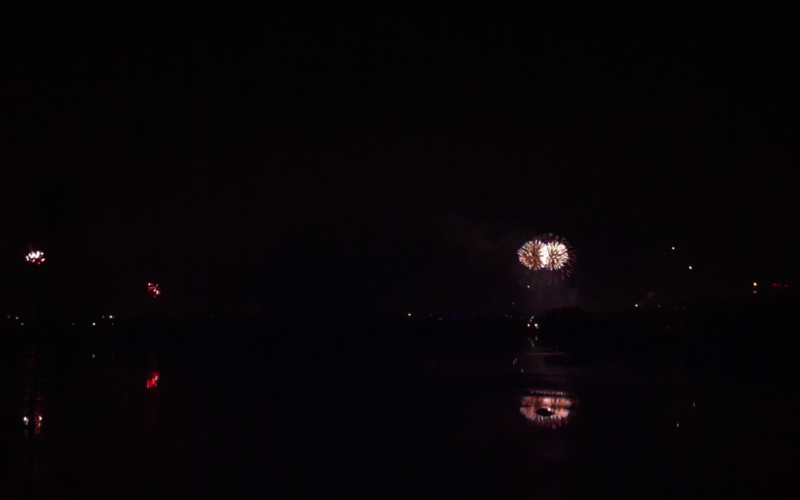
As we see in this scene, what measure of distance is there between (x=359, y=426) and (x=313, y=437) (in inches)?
46.1

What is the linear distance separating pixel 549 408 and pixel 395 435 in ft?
14.2

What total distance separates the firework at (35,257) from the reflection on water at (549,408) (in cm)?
4266

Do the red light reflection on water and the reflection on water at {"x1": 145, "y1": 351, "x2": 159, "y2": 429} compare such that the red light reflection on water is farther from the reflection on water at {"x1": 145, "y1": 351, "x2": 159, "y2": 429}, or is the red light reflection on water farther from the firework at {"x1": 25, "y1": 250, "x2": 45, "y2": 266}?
the firework at {"x1": 25, "y1": 250, "x2": 45, "y2": 266}

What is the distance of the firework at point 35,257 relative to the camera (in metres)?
48.6

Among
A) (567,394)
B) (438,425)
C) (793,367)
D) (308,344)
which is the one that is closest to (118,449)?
(438,425)

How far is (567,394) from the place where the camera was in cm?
1686

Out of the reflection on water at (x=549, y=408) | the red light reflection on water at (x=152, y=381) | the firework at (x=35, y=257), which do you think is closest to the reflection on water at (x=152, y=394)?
the red light reflection on water at (x=152, y=381)

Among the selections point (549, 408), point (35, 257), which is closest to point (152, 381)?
point (549, 408)

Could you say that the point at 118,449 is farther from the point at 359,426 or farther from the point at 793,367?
the point at 793,367

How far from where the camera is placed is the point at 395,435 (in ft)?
38.8

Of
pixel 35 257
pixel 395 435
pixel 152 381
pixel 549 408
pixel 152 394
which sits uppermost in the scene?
pixel 35 257

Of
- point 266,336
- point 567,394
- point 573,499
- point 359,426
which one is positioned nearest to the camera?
point 573,499

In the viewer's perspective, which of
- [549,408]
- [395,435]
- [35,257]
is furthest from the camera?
[35,257]

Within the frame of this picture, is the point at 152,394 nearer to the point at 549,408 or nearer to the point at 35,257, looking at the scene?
the point at 549,408
